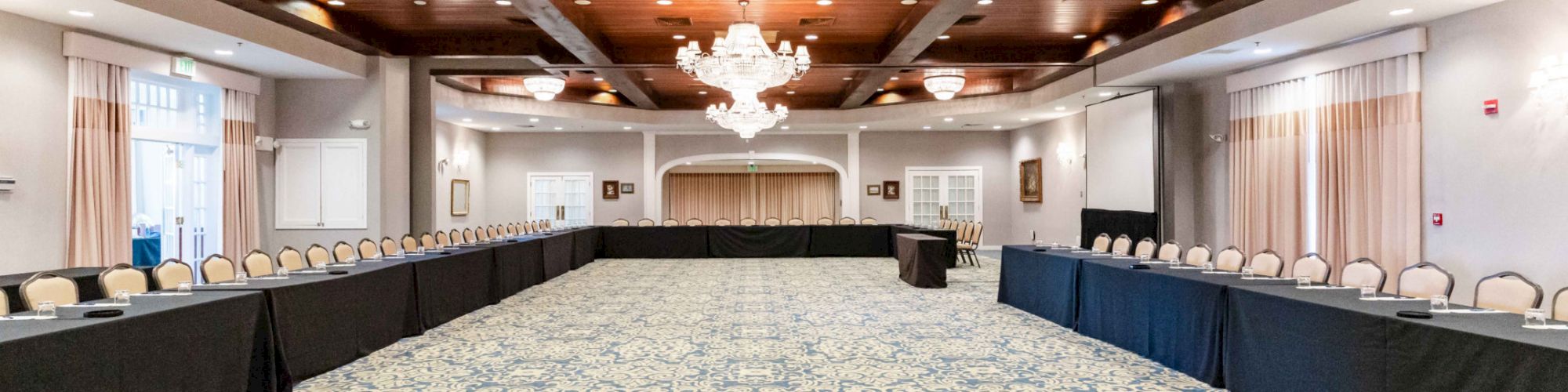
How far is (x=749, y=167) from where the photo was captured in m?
23.5

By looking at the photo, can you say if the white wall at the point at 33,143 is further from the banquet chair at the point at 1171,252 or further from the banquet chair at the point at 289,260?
the banquet chair at the point at 1171,252

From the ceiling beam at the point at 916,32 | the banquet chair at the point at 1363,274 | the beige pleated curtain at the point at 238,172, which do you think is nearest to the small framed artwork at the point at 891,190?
the ceiling beam at the point at 916,32

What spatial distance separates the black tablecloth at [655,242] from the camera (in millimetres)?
15742

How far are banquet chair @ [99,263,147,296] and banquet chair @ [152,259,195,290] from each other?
8 centimetres

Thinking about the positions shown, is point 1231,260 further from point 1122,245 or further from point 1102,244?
point 1102,244

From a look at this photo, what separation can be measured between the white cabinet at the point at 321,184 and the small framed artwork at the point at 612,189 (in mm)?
8624

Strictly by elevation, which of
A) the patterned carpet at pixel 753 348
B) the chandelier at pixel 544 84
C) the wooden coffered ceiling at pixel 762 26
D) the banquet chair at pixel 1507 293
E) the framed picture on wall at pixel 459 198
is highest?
the wooden coffered ceiling at pixel 762 26

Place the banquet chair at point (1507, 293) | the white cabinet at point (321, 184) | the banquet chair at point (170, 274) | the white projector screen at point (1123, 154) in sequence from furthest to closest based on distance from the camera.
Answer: the white projector screen at point (1123, 154) → the white cabinet at point (321, 184) → the banquet chair at point (170, 274) → the banquet chair at point (1507, 293)

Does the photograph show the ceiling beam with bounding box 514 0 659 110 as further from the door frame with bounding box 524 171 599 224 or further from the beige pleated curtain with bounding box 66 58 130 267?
the door frame with bounding box 524 171 599 224

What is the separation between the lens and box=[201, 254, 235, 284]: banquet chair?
593cm

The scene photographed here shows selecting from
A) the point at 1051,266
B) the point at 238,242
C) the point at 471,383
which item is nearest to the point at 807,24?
the point at 1051,266

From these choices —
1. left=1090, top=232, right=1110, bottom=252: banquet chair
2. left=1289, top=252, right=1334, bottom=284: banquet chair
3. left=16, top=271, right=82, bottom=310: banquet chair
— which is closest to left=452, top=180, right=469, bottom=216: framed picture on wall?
left=16, top=271, right=82, bottom=310: banquet chair

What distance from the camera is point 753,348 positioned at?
618 centimetres

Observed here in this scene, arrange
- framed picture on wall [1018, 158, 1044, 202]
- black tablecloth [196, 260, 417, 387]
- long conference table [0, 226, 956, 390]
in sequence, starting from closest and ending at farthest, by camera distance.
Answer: long conference table [0, 226, 956, 390], black tablecloth [196, 260, 417, 387], framed picture on wall [1018, 158, 1044, 202]
